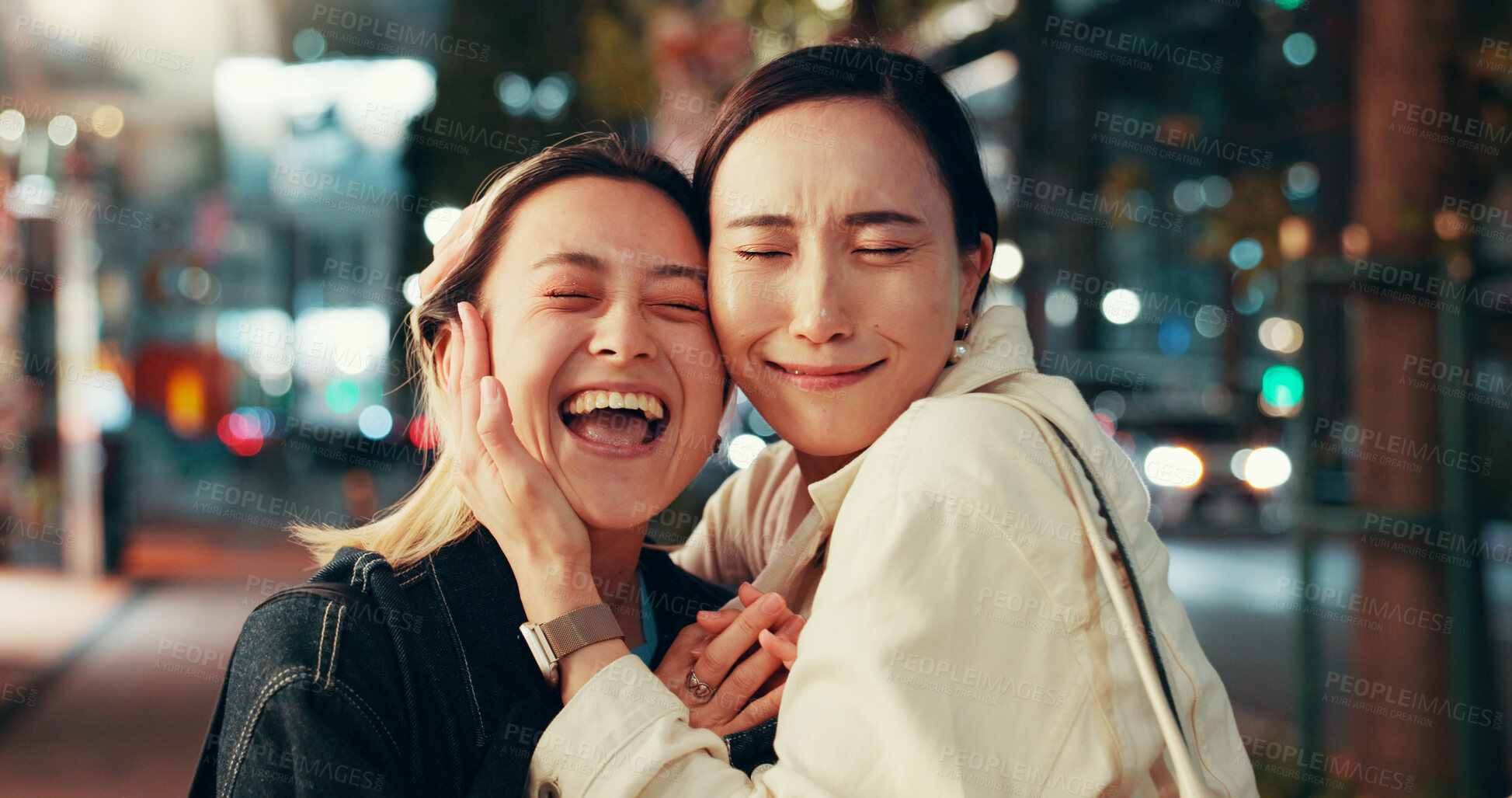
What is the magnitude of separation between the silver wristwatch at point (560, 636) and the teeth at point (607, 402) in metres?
0.36

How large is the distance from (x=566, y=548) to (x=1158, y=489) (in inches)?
548

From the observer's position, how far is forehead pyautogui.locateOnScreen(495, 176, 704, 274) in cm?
190

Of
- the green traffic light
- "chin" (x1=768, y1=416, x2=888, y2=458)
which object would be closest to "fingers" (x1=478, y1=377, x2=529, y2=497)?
"chin" (x1=768, y1=416, x2=888, y2=458)

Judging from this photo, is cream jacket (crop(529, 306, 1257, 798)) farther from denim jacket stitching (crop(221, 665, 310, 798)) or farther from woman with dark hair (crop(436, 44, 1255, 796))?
denim jacket stitching (crop(221, 665, 310, 798))

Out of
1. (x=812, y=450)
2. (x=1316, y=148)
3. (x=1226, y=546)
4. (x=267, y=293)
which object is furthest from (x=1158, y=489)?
(x=267, y=293)

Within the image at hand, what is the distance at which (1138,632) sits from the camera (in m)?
1.52

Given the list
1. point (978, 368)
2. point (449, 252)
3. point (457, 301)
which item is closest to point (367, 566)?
point (457, 301)

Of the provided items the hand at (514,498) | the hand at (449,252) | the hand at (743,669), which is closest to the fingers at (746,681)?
the hand at (743,669)

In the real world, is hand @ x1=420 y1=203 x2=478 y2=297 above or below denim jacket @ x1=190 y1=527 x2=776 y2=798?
above

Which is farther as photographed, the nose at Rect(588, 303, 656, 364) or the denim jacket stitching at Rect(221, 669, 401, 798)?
the nose at Rect(588, 303, 656, 364)

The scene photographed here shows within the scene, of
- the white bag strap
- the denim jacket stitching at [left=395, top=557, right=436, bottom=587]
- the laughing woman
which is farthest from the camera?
the denim jacket stitching at [left=395, top=557, right=436, bottom=587]

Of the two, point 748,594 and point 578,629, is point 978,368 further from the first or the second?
point 578,629

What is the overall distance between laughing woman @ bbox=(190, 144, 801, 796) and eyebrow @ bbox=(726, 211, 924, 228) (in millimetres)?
169

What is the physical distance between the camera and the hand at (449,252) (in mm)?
2057
